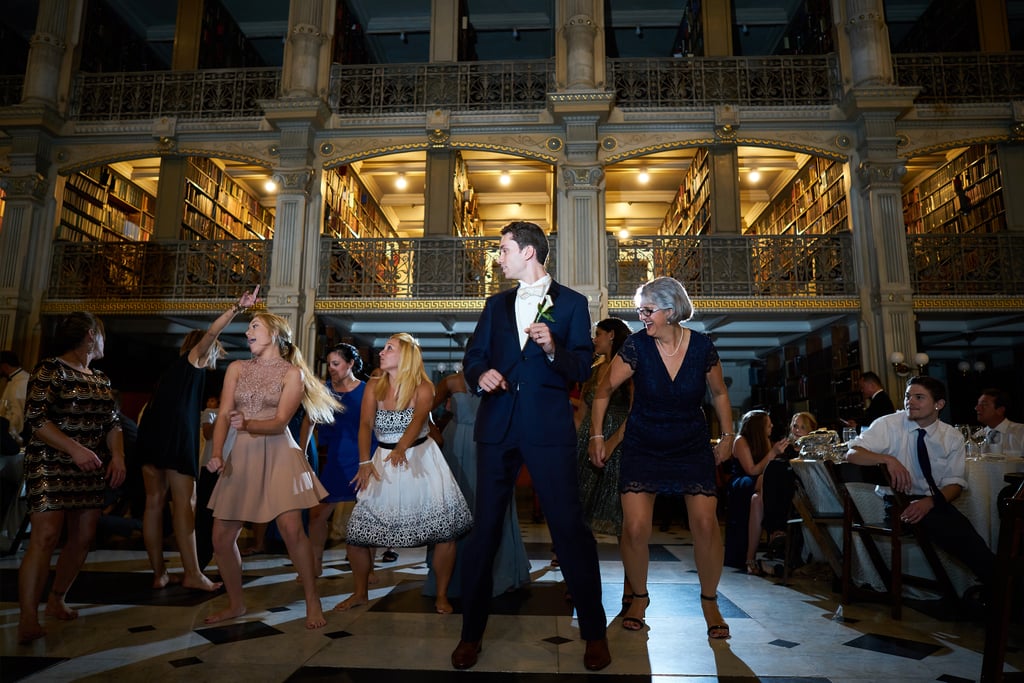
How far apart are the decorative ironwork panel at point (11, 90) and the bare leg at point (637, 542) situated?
38.5ft

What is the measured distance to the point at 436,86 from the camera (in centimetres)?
934

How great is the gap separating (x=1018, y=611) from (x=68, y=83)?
12235 millimetres

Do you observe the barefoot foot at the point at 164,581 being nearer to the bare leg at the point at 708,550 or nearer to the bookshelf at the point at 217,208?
the bare leg at the point at 708,550

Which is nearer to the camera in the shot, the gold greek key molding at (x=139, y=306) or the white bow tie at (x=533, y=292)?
the white bow tie at (x=533, y=292)

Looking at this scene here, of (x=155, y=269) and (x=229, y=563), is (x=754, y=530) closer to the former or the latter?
(x=229, y=563)

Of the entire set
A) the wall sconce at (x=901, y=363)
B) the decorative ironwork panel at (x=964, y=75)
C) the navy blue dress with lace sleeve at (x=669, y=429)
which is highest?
the decorative ironwork panel at (x=964, y=75)

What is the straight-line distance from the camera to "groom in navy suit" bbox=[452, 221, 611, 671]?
195 cm

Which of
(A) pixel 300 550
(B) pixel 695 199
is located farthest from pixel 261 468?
(B) pixel 695 199

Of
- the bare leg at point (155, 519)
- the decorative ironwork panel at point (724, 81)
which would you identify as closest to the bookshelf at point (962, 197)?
the decorative ironwork panel at point (724, 81)

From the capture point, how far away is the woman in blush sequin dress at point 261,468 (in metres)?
2.57

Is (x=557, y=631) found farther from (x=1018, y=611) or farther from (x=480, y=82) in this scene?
(x=480, y=82)

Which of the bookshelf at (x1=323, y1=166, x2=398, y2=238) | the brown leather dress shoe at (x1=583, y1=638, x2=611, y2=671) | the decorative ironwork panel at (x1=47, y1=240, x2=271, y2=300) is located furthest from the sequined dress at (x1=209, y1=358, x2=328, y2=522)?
the bookshelf at (x1=323, y1=166, x2=398, y2=238)

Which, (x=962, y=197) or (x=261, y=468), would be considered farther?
(x=962, y=197)

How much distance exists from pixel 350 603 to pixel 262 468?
0.80 meters
